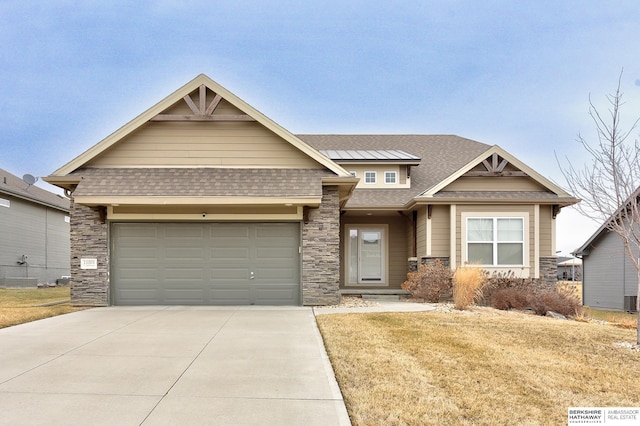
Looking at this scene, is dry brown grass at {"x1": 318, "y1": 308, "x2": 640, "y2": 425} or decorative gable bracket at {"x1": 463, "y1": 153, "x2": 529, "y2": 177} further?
decorative gable bracket at {"x1": 463, "y1": 153, "x2": 529, "y2": 177}

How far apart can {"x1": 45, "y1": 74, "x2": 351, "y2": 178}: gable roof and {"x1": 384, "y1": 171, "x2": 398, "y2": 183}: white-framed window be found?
6.27 m

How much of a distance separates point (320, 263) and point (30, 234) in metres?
22.1

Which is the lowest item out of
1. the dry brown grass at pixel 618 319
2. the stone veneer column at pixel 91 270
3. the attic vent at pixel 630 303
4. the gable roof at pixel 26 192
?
the attic vent at pixel 630 303

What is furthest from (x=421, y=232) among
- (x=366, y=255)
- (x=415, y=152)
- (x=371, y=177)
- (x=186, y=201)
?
(x=186, y=201)

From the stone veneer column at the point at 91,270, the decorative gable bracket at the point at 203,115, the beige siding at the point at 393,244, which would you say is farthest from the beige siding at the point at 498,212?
the stone veneer column at the point at 91,270

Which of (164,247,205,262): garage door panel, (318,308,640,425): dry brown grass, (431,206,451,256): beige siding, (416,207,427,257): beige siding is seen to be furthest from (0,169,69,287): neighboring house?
(318,308,640,425): dry brown grass

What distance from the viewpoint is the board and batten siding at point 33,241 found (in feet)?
80.4

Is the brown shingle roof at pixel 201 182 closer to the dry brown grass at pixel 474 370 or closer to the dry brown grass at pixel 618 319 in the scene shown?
the dry brown grass at pixel 474 370

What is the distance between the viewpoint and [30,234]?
26719 millimetres

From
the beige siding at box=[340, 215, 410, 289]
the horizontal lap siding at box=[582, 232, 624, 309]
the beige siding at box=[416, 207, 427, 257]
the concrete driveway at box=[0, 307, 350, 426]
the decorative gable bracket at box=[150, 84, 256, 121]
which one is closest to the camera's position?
the concrete driveway at box=[0, 307, 350, 426]

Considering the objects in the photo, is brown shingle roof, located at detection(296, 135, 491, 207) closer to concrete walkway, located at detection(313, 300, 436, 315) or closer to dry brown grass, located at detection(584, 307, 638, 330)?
concrete walkway, located at detection(313, 300, 436, 315)

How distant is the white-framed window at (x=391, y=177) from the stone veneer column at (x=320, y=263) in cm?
664

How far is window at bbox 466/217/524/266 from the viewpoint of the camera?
599 inches

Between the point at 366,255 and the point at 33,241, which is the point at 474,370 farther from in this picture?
the point at 33,241
